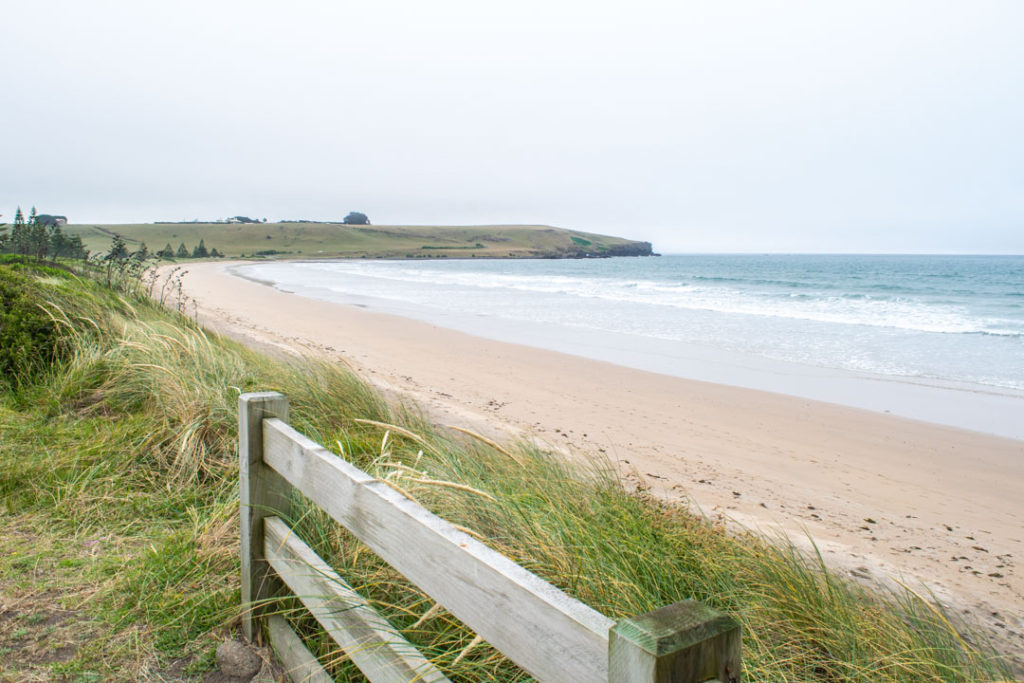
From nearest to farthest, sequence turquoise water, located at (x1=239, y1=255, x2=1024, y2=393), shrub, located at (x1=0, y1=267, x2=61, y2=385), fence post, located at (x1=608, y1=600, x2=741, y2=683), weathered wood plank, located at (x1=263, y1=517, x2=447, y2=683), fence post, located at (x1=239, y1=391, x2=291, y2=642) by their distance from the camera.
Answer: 1. fence post, located at (x1=608, y1=600, x2=741, y2=683)
2. weathered wood plank, located at (x1=263, y1=517, x2=447, y2=683)
3. fence post, located at (x1=239, y1=391, x2=291, y2=642)
4. shrub, located at (x1=0, y1=267, x2=61, y2=385)
5. turquoise water, located at (x1=239, y1=255, x2=1024, y2=393)

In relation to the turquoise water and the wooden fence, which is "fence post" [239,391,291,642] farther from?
the turquoise water

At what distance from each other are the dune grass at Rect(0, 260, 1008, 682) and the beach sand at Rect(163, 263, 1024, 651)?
761 mm

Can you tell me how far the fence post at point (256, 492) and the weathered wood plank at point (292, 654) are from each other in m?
0.12

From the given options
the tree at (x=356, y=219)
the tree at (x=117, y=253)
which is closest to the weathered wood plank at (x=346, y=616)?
the tree at (x=117, y=253)

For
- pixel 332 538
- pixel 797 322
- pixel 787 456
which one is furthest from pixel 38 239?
pixel 797 322

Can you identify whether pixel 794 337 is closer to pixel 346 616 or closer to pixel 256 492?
pixel 256 492

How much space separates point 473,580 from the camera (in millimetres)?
1561

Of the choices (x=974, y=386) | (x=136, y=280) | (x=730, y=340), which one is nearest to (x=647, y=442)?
(x=974, y=386)

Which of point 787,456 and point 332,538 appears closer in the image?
point 332,538

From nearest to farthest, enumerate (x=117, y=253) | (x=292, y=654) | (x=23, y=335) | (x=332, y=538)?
(x=292, y=654) → (x=332, y=538) → (x=23, y=335) → (x=117, y=253)

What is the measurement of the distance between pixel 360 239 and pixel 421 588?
14003 centimetres

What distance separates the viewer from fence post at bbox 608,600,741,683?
1059mm

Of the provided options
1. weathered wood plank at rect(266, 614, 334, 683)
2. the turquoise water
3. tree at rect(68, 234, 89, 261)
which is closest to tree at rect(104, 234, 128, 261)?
tree at rect(68, 234, 89, 261)

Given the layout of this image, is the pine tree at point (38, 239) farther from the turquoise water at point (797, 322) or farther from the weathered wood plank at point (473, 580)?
the weathered wood plank at point (473, 580)
